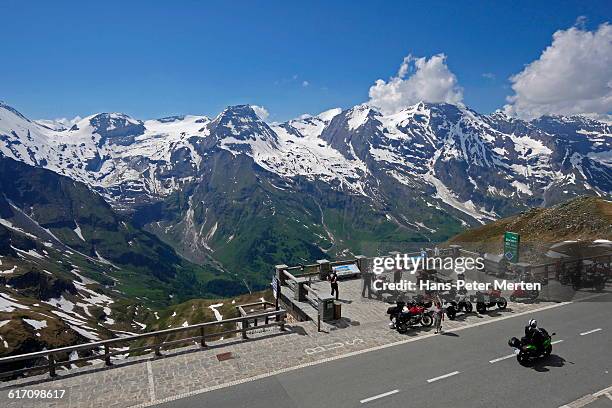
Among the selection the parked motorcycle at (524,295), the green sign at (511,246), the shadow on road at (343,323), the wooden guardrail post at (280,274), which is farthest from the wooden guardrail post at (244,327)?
the green sign at (511,246)

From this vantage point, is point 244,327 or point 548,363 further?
point 244,327

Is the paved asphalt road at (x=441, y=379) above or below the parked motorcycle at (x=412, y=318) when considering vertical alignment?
below

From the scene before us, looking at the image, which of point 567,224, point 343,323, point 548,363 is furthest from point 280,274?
point 567,224

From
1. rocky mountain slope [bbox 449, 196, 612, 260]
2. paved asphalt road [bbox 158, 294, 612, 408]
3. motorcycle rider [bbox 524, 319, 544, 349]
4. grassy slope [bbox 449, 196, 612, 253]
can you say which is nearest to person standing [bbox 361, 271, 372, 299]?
paved asphalt road [bbox 158, 294, 612, 408]

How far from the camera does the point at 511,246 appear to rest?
32250mm

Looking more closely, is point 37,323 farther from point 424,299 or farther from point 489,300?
point 489,300

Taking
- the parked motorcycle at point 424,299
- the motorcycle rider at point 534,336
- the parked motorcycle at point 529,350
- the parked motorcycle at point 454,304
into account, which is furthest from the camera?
the parked motorcycle at point 454,304

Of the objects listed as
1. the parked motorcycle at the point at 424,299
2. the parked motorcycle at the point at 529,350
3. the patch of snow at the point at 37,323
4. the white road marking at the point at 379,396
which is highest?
the parked motorcycle at the point at 424,299

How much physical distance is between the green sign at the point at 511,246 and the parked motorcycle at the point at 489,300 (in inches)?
239

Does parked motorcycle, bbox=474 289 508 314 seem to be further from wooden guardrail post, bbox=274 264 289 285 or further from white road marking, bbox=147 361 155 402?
white road marking, bbox=147 361 155 402

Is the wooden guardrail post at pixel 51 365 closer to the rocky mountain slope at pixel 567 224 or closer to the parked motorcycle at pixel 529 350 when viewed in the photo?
the parked motorcycle at pixel 529 350

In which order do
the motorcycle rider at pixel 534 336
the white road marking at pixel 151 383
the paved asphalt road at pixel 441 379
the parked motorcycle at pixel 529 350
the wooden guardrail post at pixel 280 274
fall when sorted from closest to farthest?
the paved asphalt road at pixel 441 379, the white road marking at pixel 151 383, the parked motorcycle at pixel 529 350, the motorcycle rider at pixel 534 336, the wooden guardrail post at pixel 280 274

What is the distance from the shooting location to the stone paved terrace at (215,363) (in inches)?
656

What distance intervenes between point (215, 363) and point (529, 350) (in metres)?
14.4
